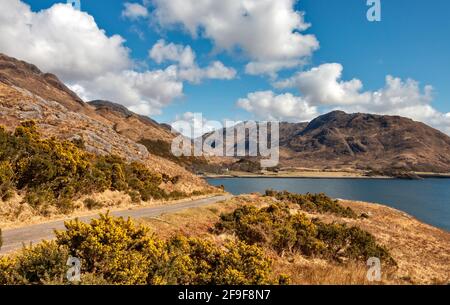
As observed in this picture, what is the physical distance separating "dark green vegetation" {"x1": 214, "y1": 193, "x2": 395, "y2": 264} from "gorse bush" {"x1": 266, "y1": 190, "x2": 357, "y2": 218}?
18.8m

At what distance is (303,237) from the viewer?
20.4 meters

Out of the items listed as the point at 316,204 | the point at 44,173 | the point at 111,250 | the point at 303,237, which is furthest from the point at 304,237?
the point at 316,204

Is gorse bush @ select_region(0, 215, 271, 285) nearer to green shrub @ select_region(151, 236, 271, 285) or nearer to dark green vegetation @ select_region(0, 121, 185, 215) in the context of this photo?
green shrub @ select_region(151, 236, 271, 285)

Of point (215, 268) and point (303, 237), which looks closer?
point (215, 268)

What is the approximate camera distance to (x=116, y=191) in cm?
3094

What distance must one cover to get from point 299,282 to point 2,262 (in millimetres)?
7991

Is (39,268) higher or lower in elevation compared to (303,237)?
higher

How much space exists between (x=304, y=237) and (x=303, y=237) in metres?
0.13

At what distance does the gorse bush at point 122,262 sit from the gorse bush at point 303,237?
1024cm

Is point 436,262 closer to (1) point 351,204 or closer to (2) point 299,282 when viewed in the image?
(2) point 299,282

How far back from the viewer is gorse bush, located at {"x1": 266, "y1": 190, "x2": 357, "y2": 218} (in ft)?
137

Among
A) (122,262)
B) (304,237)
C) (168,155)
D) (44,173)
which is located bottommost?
(304,237)

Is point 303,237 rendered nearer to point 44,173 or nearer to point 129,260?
point 129,260
